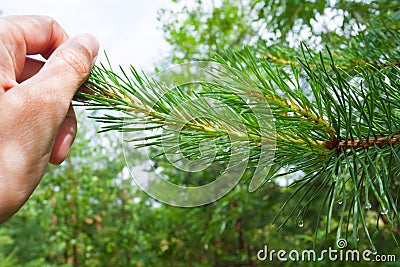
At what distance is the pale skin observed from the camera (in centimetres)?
23

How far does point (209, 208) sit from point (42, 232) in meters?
0.84

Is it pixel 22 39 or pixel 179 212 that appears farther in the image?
pixel 179 212

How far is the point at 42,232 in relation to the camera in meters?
2.01

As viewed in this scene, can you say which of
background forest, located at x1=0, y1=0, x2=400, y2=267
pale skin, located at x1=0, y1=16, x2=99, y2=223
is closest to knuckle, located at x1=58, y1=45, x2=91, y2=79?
pale skin, located at x1=0, y1=16, x2=99, y2=223

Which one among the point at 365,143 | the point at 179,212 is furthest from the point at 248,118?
the point at 179,212

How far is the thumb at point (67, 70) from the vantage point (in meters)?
0.24

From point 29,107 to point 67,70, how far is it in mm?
28

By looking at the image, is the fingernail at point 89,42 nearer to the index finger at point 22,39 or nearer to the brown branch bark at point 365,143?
the index finger at point 22,39

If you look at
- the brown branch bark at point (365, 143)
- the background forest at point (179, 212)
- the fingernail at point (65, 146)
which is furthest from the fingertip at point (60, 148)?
the background forest at point (179, 212)

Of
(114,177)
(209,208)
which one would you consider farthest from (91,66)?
(114,177)

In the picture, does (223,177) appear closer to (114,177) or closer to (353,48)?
(353,48)

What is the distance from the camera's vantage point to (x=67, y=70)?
0.24 metres

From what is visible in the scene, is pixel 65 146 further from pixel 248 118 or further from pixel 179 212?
pixel 179 212

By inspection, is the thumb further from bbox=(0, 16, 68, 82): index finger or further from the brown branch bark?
the brown branch bark
